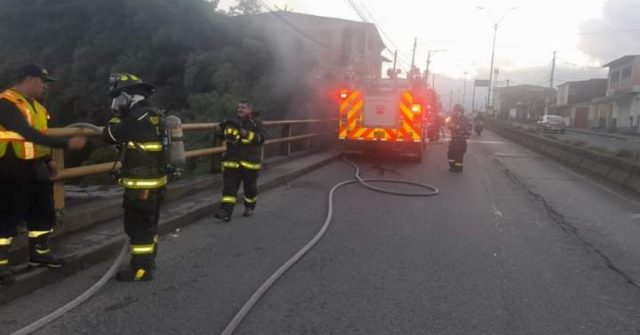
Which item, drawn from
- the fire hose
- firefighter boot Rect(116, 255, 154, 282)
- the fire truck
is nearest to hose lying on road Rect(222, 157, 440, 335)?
the fire hose

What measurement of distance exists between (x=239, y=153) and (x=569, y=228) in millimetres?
4275

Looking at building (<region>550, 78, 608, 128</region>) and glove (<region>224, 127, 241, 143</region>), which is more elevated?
building (<region>550, 78, 608, 128</region>)

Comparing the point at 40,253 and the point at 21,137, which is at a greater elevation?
the point at 21,137

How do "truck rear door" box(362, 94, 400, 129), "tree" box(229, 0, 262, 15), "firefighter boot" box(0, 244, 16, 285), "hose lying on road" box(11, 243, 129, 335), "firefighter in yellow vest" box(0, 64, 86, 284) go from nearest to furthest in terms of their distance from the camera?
"hose lying on road" box(11, 243, 129, 335), "firefighter in yellow vest" box(0, 64, 86, 284), "firefighter boot" box(0, 244, 16, 285), "truck rear door" box(362, 94, 400, 129), "tree" box(229, 0, 262, 15)

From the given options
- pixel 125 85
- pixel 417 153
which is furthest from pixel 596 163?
pixel 125 85

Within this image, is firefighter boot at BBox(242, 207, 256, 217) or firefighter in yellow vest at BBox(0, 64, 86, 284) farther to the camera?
firefighter boot at BBox(242, 207, 256, 217)

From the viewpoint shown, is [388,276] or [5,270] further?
[388,276]

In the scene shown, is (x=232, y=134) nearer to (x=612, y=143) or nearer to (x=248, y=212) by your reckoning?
(x=248, y=212)

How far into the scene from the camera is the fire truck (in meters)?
13.3

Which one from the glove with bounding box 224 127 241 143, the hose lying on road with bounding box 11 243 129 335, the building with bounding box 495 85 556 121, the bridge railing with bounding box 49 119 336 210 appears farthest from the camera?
the building with bounding box 495 85 556 121

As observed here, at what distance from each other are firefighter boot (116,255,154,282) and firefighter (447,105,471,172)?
9233 millimetres

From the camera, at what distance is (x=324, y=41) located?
1326 inches

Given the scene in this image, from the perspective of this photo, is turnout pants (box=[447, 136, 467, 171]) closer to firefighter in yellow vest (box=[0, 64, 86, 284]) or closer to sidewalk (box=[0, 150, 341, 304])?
sidewalk (box=[0, 150, 341, 304])

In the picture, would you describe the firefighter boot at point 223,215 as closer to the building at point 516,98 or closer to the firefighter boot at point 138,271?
the firefighter boot at point 138,271
